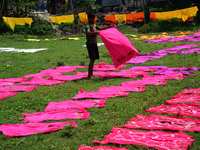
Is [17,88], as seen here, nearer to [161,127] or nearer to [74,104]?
[74,104]

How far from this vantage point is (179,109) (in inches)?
134

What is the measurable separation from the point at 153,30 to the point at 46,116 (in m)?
21.4

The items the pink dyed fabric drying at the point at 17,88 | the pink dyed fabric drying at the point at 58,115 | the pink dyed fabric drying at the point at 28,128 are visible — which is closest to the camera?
the pink dyed fabric drying at the point at 28,128

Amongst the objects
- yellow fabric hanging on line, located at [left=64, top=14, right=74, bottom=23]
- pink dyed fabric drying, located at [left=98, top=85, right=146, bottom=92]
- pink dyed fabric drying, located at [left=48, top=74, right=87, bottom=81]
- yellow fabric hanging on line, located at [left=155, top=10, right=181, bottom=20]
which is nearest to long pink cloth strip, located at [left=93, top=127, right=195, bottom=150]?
pink dyed fabric drying, located at [left=98, top=85, right=146, bottom=92]

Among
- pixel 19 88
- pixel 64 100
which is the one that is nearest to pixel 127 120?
pixel 64 100

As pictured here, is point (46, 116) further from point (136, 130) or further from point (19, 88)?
point (19, 88)

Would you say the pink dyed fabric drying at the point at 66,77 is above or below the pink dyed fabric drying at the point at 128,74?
below

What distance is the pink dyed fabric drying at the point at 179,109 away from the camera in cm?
327

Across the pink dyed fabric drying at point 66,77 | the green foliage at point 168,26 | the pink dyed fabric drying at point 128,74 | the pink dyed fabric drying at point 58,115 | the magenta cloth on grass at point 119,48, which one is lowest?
the pink dyed fabric drying at point 58,115

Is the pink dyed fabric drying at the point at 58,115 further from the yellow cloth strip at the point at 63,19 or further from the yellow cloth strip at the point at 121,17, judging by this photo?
the yellow cloth strip at the point at 121,17

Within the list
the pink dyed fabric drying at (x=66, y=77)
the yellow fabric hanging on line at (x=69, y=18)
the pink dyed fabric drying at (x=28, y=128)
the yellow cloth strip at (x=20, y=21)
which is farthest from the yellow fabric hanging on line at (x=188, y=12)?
the pink dyed fabric drying at (x=28, y=128)

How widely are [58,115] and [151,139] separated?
1.55 m

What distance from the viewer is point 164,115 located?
10.8 ft

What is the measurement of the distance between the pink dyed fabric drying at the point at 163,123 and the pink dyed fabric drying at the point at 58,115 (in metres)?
0.75
